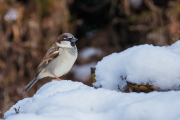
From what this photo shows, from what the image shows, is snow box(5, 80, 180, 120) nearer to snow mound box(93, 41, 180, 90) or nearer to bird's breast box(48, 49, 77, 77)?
snow mound box(93, 41, 180, 90)

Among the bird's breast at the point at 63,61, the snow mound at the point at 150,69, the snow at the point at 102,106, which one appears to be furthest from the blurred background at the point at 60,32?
the snow at the point at 102,106

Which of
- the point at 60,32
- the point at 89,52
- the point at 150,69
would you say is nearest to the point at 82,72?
the point at 89,52

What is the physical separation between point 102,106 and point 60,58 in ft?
5.21

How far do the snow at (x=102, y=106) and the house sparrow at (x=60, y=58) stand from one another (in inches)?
55.2

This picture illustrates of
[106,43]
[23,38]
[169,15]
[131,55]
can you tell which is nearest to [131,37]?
[106,43]

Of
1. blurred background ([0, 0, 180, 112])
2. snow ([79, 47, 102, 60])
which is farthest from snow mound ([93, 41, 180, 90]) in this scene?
snow ([79, 47, 102, 60])

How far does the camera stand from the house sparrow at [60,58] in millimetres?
2541

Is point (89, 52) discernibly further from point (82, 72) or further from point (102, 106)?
point (102, 106)

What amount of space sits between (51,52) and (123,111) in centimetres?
185

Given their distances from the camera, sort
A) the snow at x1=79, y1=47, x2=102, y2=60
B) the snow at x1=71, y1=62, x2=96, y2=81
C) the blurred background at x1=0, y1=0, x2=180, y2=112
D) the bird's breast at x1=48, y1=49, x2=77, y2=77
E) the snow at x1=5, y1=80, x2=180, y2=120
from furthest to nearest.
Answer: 1. the snow at x1=79, y1=47, x2=102, y2=60
2. the snow at x1=71, y1=62, x2=96, y2=81
3. the blurred background at x1=0, y1=0, x2=180, y2=112
4. the bird's breast at x1=48, y1=49, x2=77, y2=77
5. the snow at x1=5, y1=80, x2=180, y2=120

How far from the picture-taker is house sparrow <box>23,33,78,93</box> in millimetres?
2541

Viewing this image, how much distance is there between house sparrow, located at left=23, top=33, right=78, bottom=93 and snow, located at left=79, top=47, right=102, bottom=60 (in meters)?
2.52

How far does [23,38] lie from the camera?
4.00m

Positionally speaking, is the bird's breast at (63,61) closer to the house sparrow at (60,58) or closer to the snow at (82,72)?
the house sparrow at (60,58)
